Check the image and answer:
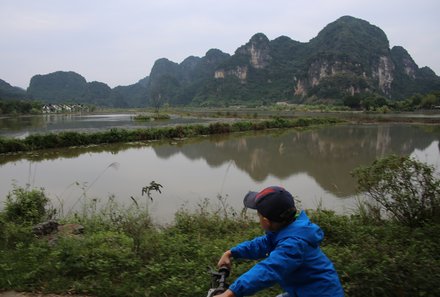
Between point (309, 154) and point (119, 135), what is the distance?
12.0 m

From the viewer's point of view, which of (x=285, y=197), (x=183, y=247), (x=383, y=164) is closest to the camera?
(x=285, y=197)

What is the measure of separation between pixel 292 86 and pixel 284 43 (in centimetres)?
4071

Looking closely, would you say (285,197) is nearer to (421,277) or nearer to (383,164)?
(421,277)

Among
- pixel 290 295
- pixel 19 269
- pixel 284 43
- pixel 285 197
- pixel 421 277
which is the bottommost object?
pixel 19 269

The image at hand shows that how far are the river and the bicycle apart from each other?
10.9 ft

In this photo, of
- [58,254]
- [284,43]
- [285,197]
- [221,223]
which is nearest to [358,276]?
[285,197]

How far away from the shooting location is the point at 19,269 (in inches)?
138

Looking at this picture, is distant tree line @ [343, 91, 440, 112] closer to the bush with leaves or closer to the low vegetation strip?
the low vegetation strip

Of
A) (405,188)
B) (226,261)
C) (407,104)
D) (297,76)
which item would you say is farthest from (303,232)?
(297,76)

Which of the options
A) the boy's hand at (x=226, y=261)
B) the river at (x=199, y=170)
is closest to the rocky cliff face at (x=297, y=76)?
the river at (x=199, y=170)

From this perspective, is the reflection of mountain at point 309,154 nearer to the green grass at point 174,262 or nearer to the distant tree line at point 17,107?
the green grass at point 174,262

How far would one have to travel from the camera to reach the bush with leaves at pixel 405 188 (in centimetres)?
479

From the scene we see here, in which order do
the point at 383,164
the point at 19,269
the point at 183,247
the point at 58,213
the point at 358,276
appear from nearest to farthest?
1. the point at 358,276
2. the point at 19,269
3. the point at 183,247
4. the point at 383,164
5. the point at 58,213

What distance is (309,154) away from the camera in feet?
53.0
